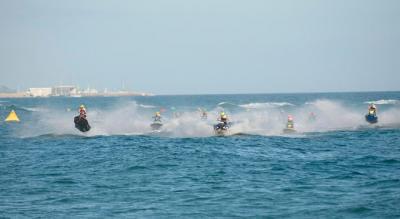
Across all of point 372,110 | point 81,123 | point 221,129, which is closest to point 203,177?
point 221,129

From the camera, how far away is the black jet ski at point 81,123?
154 feet

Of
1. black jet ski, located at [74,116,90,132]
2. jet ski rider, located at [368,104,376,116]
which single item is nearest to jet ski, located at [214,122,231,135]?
black jet ski, located at [74,116,90,132]

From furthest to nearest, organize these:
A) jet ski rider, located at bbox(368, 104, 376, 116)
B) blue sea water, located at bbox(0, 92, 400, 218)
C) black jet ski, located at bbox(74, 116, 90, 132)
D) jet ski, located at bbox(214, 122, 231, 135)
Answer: jet ski rider, located at bbox(368, 104, 376, 116)
black jet ski, located at bbox(74, 116, 90, 132)
jet ski, located at bbox(214, 122, 231, 135)
blue sea water, located at bbox(0, 92, 400, 218)

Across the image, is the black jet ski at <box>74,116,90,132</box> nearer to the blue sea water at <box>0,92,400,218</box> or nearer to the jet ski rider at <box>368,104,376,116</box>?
the blue sea water at <box>0,92,400,218</box>

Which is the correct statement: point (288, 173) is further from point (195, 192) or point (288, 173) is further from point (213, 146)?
point (213, 146)

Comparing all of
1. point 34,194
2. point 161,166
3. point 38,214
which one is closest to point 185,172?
point 161,166

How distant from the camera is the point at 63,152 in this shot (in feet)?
117

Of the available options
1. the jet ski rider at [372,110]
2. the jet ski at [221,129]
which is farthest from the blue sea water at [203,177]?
the jet ski rider at [372,110]

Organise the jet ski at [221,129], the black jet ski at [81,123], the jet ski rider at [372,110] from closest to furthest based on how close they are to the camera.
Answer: the jet ski at [221,129], the black jet ski at [81,123], the jet ski rider at [372,110]

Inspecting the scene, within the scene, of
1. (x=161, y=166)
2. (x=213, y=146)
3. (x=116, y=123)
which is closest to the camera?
(x=161, y=166)

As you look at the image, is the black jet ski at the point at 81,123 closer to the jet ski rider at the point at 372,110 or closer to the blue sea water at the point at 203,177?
the blue sea water at the point at 203,177

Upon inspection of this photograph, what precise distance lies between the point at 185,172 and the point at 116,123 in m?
37.6

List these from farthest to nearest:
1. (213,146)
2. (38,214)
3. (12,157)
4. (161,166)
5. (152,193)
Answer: (213,146), (12,157), (161,166), (152,193), (38,214)

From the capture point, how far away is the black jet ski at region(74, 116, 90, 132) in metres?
46.8
